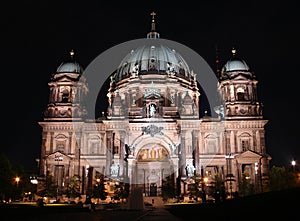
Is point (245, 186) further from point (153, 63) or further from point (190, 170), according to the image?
point (153, 63)

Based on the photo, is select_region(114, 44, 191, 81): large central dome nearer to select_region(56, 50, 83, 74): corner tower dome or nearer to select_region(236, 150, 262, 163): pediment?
select_region(56, 50, 83, 74): corner tower dome

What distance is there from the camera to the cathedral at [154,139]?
2245 inches

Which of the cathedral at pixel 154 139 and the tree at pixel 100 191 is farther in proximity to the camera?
the cathedral at pixel 154 139

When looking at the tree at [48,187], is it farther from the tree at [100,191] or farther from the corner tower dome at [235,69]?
the corner tower dome at [235,69]

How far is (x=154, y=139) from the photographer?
6016cm

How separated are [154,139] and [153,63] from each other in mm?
19053

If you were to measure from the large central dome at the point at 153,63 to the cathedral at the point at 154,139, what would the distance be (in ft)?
29.3

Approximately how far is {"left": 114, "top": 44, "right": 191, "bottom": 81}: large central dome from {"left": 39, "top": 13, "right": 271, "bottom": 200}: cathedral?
8.94 metres

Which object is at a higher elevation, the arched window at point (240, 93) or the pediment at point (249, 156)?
the arched window at point (240, 93)

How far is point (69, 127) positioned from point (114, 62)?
76.9 feet

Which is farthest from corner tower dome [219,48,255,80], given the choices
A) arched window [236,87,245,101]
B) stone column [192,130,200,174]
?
stone column [192,130,200,174]

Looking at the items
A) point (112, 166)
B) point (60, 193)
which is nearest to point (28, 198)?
point (60, 193)

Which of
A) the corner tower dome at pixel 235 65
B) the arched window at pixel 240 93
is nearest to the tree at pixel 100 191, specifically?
the arched window at pixel 240 93

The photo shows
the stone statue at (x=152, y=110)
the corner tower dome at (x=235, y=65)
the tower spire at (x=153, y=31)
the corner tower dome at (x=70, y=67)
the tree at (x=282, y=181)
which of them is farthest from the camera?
the tower spire at (x=153, y=31)
